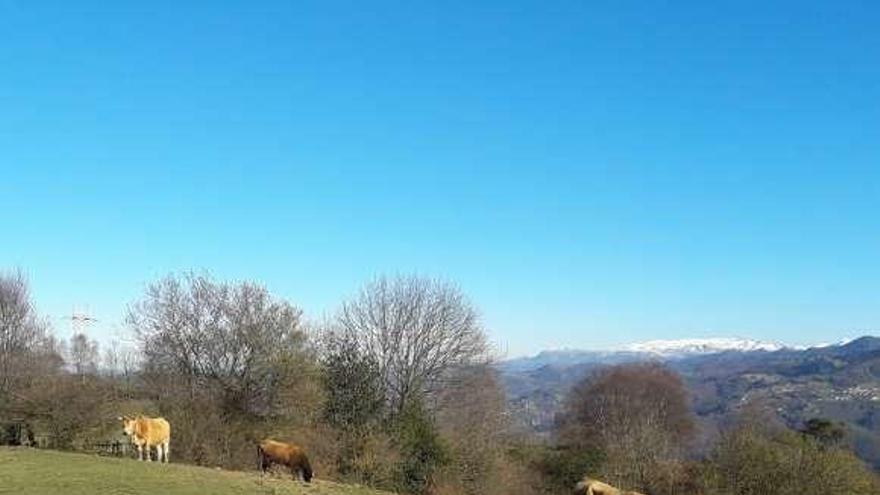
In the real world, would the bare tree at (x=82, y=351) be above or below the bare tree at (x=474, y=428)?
above

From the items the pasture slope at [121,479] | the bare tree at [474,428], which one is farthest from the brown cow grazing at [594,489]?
the bare tree at [474,428]

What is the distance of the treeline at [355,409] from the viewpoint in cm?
4391

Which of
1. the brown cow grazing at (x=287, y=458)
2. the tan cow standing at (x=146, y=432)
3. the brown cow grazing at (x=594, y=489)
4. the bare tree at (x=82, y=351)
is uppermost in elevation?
the bare tree at (x=82, y=351)

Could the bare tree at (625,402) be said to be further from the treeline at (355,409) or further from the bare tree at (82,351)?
the bare tree at (82,351)

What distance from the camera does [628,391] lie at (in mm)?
119188

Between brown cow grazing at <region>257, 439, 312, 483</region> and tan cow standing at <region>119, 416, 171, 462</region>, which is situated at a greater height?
tan cow standing at <region>119, 416, 171, 462</region>

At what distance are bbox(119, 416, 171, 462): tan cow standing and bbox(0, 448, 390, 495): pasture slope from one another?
2.12 metres

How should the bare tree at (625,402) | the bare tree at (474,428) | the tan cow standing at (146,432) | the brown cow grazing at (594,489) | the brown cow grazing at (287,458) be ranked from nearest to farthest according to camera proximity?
the brown cow grazing at (287,458) < the tan cow standing at (146,432) < the brown cow grazing at (594,489) < the bare tree at (474,428) < the bare tree at (625,402)

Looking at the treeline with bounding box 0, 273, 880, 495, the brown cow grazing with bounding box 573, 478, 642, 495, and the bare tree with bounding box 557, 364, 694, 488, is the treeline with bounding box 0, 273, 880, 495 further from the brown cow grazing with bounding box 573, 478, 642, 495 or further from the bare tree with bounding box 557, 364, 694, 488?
the bare tree with bounding box 557, 364, 694, 488

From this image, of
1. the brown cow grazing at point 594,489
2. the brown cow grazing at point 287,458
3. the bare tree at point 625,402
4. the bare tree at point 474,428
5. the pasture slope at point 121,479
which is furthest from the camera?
the bare tree at point 625,402

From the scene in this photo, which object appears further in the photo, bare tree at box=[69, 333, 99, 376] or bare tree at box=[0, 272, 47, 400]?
bare tree at box=[69, 333, 99, 376]

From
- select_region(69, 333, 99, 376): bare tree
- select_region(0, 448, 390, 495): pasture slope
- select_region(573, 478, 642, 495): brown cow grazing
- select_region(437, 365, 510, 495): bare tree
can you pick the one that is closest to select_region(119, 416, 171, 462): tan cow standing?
select_region(0, 448, 390, 495): pasture slope

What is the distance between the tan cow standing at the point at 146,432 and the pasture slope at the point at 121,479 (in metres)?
2.12

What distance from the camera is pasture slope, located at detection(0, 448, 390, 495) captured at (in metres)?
25.6
